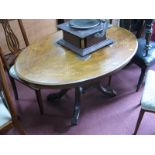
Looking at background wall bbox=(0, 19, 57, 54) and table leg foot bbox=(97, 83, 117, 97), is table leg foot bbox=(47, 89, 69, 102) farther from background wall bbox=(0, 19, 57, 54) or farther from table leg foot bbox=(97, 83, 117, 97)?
background wall bbox=(0, 19, 57, 54)

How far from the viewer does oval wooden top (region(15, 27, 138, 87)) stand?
131 cm

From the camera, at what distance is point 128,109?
1998 mm

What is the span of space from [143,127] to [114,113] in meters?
0.29

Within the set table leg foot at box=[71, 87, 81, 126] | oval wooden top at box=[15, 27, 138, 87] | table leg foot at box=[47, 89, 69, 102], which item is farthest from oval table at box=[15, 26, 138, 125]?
table leg foot at box=[47, 89, 69, 102]

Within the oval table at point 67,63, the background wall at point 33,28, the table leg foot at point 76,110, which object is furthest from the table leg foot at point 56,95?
the background wall at point 33,28

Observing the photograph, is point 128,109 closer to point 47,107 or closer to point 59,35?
point 47,107

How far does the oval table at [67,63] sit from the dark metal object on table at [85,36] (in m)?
0.04

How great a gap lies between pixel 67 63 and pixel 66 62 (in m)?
0.01

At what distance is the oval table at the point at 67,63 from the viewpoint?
129cm

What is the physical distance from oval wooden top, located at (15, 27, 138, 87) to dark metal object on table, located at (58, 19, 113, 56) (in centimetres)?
4

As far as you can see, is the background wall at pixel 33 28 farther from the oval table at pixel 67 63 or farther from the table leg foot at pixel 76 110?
the table leg foot at pixel 76 110

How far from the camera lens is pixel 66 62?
145 cm

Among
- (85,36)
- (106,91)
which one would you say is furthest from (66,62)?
(106,91)
